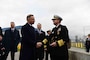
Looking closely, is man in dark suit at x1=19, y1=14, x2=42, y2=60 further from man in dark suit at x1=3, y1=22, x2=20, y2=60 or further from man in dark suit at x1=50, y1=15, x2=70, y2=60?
man in dark suit at x1=3, y1=22, x2=20, y2=60

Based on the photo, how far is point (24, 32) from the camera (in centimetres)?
730

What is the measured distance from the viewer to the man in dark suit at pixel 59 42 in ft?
23.9

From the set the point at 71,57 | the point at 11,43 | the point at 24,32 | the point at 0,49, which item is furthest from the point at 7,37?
the point at 24,32

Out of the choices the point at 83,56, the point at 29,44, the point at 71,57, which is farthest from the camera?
the point at 71,57

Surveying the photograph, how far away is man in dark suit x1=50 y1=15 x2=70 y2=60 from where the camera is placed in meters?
7.29

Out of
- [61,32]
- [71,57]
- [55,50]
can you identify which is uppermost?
[61,32]

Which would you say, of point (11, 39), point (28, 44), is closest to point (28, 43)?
point (28, 44)

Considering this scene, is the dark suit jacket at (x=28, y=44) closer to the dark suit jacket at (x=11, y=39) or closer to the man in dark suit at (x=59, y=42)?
the man in dark suit at (x=59, y=42)

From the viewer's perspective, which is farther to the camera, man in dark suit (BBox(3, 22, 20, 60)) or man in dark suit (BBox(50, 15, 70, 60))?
man in dark suit (BBox(3, 22, 20, 60))

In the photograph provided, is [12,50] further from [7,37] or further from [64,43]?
[64,43]

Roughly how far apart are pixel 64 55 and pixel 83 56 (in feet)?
3.24

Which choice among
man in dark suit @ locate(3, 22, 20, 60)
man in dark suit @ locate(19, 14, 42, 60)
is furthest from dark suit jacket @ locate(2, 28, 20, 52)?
man in dark suit @ locate(19, 14, 42, 60)

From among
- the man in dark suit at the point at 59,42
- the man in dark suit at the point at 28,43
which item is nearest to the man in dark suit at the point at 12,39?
the man in dark suit at the point at 28,43

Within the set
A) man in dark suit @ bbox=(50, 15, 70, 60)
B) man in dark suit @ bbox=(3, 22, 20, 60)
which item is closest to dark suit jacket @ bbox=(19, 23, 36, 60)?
man in dark suit @ bbox=(50, 15, 70, 60)
